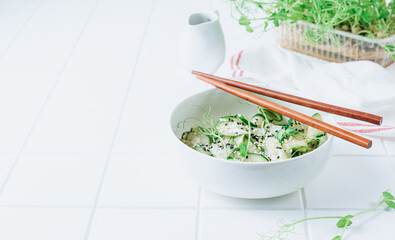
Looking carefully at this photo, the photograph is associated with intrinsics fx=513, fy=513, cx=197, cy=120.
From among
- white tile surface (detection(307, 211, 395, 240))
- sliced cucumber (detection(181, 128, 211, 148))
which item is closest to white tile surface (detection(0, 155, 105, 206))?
sliced cucumber (detection(181, 128, 211, 148))

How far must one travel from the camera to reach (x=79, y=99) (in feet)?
4.23

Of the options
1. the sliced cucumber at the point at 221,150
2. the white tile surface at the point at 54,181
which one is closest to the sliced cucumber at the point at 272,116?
the sliced cucumber at the point at 221,150

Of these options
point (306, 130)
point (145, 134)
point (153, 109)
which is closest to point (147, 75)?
point (153, 109)

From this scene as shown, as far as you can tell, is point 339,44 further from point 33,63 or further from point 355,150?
point 33,63

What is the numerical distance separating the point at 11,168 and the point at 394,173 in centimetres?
77

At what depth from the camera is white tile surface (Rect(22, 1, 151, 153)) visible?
114 cm

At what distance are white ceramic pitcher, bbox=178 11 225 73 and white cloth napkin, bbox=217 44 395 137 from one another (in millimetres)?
80

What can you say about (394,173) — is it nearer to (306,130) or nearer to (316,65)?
(306,130)

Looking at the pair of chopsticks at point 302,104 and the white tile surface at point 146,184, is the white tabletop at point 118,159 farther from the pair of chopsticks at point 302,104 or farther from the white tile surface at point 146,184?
the pair of chopsticks at point 302,104

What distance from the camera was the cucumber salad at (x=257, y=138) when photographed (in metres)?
0.87

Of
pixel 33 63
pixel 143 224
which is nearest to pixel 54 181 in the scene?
pixel 143 224

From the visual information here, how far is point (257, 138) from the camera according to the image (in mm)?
924

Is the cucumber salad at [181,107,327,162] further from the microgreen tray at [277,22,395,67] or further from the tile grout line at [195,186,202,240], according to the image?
the microgreen tray at [277,22,395,67]

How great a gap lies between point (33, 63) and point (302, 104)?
86 cm
